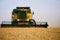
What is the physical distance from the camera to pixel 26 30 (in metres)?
1.23

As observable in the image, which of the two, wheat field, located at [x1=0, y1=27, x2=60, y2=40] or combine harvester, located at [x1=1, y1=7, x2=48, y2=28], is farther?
combine harvester, located at [x1=1, y1=7, x2=48, y2=28]

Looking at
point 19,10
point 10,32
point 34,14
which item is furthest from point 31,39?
point 34,14

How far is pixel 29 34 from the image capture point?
1219 mm

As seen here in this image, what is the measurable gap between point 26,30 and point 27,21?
176 mm

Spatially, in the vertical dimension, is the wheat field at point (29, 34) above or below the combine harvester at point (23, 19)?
below

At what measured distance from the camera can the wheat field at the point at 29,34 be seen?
3.95ft

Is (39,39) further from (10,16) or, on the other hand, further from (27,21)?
(10,16)

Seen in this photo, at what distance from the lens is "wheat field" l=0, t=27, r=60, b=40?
1.21m

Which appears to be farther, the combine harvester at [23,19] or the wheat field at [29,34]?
the combine harvester at [23,19]

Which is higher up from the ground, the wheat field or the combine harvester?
the combine harvester

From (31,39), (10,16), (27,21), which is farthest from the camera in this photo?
(10,16)

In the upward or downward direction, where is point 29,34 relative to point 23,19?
downward

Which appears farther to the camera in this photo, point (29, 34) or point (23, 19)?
point (23, 19)

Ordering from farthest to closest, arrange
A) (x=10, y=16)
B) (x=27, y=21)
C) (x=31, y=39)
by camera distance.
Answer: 1. (x=10, y=16)
2. (x=27, y=21)
3. (x=31, y=39)
